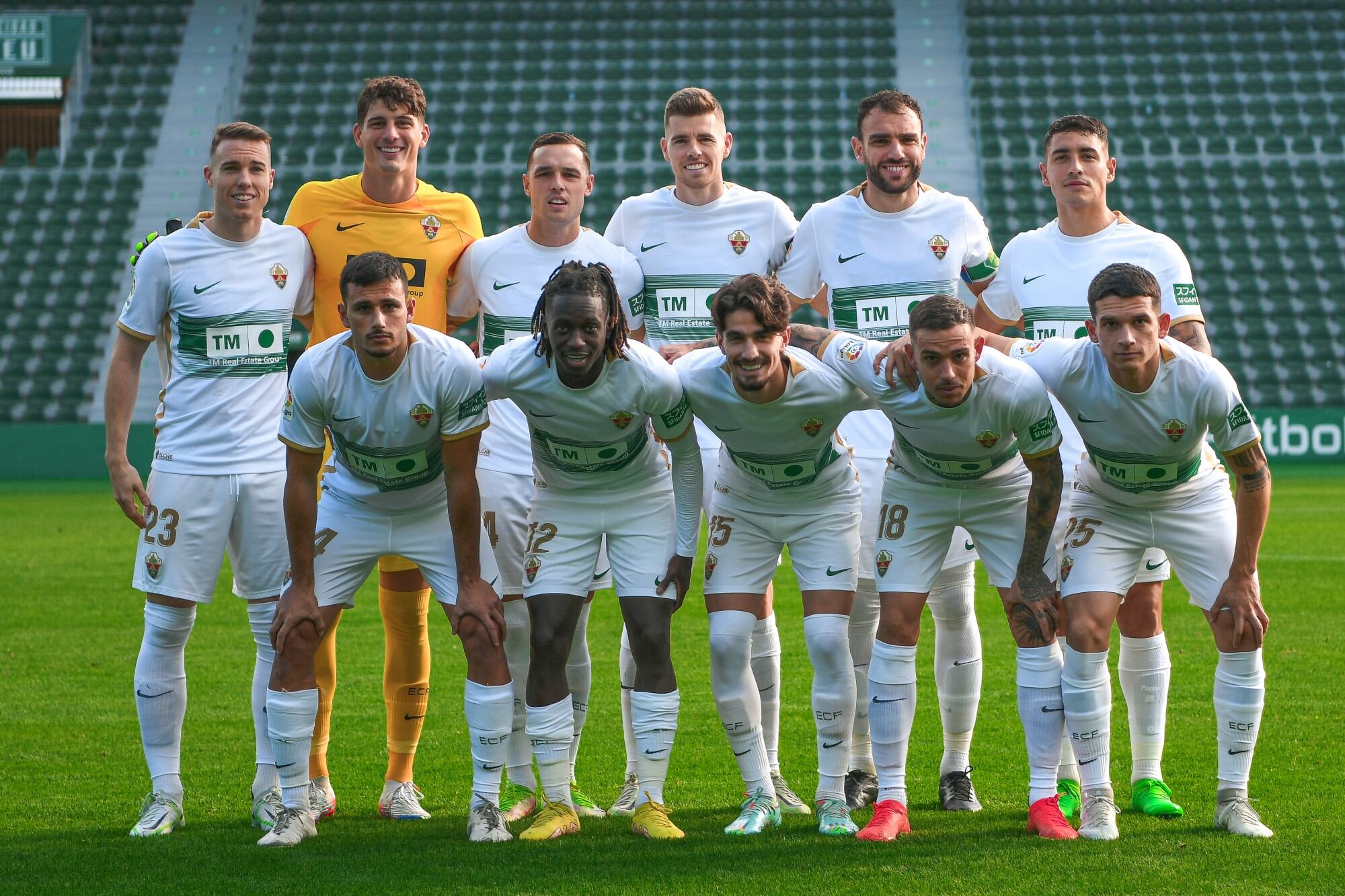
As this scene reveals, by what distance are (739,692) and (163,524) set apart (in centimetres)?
204

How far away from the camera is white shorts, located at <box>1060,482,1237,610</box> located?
14.8 ft

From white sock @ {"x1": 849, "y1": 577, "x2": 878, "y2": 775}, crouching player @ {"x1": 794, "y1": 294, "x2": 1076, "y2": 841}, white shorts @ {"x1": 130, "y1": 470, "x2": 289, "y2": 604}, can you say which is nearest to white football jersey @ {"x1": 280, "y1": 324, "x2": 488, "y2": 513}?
white shorts @ {"x1": 130, "y1": 470, "x2": 289, "y2": 604}

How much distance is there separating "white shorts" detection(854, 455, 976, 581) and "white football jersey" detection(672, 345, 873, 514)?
0.91 feet

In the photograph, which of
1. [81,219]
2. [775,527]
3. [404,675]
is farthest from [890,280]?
A: [81,219]

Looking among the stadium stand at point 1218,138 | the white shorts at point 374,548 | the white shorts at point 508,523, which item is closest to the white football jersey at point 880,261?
the white shorts at point 508,523

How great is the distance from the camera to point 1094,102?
78.0 feet

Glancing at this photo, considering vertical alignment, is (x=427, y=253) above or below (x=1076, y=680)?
above

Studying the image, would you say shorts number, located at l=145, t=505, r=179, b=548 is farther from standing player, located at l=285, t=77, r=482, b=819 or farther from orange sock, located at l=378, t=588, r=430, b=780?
orange sock, located at l=378, t=588, r=430, b=780

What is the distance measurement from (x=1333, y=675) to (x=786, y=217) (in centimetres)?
386

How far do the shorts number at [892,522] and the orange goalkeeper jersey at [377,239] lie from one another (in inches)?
72.9

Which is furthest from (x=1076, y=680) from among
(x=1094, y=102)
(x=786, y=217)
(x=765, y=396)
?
(x=1094, y=102)

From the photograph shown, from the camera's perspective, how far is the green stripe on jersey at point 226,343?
15.9ft

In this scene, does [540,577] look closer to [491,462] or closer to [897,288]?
[491,462]

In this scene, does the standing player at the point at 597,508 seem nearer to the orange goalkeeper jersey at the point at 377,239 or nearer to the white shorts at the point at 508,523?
the white shorts at the point at 508,523
